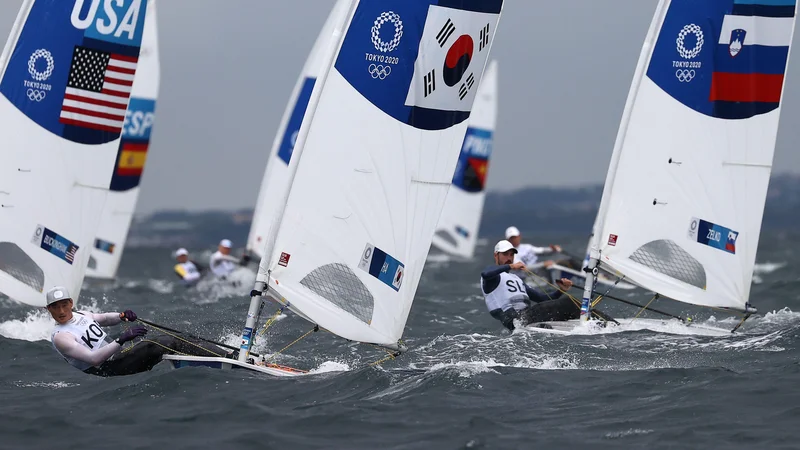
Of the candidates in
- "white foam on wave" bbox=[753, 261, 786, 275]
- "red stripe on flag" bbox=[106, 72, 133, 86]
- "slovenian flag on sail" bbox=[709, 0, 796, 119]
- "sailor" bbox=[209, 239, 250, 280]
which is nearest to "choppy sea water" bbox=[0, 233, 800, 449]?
"slovenian flag on sail" bbox=[709, 0, 796, 119]

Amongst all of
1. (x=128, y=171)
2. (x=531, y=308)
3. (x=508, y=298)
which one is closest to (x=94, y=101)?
(x=508, y=298)

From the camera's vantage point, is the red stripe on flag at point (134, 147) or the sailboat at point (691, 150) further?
the red stripe on flag at point (134, 147)

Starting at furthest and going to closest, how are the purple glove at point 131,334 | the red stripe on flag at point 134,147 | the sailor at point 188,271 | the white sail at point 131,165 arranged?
the sailor at point 188,271, the white sail at point 131,165, the red stripe on flag at point 134,147, the purple glove at point 131,334

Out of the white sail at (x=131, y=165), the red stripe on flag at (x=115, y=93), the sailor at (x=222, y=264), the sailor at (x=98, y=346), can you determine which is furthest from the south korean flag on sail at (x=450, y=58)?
the sailor at (x=222, y=264)

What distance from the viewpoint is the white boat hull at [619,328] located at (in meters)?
12.2

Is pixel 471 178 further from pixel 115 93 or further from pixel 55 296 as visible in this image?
pixel 55 296

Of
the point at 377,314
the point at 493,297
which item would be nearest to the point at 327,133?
the point at 377,314

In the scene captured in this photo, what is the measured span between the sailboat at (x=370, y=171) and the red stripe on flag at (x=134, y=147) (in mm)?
10915

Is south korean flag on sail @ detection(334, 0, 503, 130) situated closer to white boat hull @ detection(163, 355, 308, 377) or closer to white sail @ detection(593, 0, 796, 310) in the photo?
white boat hull @ detection(163, 355, 308, 377)

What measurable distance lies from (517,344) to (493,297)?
4.18 feet

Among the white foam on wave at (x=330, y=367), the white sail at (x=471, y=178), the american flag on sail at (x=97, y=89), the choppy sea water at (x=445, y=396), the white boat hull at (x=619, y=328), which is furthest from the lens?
the white sail at (x=471, y=178)

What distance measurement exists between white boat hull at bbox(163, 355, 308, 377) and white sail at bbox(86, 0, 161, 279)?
11311mm

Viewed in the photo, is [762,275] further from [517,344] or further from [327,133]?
[327,133]

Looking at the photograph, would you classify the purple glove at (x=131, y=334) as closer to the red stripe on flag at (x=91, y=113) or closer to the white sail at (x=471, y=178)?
the red stripe on flag at (x=91, y=113)
